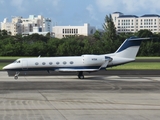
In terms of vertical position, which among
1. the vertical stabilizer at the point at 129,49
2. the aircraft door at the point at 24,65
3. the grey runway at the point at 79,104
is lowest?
the grey runway at the point at 79,104

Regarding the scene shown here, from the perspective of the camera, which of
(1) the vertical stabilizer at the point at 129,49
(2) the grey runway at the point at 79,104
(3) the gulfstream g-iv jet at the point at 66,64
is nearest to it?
(2) the grey runway at the point at 79,104

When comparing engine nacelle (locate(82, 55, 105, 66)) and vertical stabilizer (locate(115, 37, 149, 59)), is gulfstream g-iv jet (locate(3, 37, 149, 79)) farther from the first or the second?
vertical stabilizer (locate(115, 37, 149, 59))

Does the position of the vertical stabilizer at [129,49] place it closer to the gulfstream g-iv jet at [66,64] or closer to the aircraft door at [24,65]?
the gulfstream g-iv jet at [66,64]

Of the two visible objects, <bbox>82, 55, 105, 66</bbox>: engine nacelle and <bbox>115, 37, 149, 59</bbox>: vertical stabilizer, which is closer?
<bbox>82, 55, 105, 66</bbox>: engine nacelle

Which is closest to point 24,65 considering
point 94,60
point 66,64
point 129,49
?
point 66,64

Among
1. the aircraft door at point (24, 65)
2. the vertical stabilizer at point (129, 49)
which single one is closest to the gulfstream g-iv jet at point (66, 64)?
the aircraft door at point (24, 65)

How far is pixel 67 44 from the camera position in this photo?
120m

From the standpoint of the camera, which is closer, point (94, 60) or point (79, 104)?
point (79, 104)

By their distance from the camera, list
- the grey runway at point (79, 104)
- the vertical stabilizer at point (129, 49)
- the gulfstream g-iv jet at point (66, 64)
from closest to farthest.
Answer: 1. the grey runway at point (79, 104)
2. the gulfstream g-iv jet at point (66, 64)
3. the vertical stabilizer at point (129, 49)

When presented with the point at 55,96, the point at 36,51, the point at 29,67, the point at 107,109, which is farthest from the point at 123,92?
the point at 36,51

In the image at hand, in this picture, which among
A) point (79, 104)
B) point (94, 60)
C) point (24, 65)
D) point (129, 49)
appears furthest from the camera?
point (129, 49)

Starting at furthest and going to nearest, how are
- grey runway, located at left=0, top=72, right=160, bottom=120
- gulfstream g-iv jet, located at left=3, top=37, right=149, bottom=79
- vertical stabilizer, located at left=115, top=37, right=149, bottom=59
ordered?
vertical stabilizer, located at left=115, top=37, right=149, bottom=59, gulfstream g-iv jet, located at left=3, top=37, right=149, bottom=79, grey runway, located at left=0, top=72, right=160, bottom=120

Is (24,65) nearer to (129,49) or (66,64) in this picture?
(66,64)

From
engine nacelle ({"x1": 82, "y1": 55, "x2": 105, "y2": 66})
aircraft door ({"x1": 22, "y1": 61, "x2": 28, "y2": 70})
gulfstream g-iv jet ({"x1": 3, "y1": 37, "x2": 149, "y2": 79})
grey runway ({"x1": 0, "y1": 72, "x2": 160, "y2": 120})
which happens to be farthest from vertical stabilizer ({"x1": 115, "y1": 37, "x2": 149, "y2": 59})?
grey runway ({"x1": 0, "y1": 72, "x2": 160, "y2": 120})
